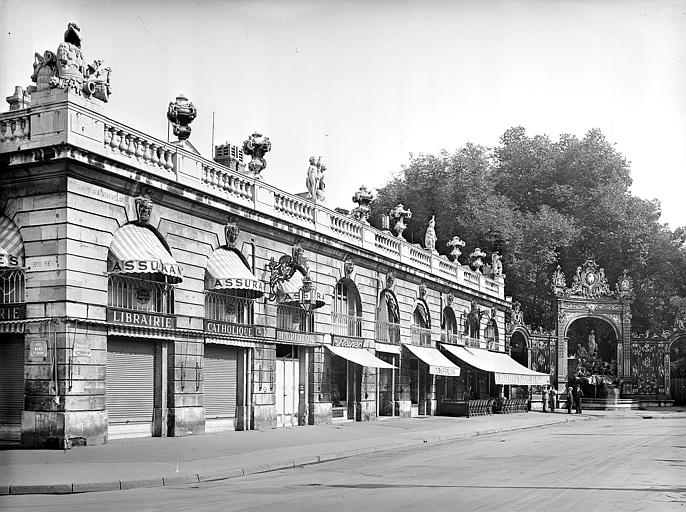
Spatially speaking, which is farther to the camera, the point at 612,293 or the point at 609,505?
the point at 612,293

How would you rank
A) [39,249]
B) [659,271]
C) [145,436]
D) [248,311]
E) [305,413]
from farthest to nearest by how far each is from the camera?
[659,271]
[305,413]
[248,311]
[145,436]
[39,249]

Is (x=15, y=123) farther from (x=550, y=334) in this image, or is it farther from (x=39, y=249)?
(x=550, y=334)

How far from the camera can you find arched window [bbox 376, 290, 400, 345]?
3901 centimetres

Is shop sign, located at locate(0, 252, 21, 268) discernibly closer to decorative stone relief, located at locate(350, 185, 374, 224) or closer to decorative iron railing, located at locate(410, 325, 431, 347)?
decorative stone relief, located at locate(350, 185, 374, 224)

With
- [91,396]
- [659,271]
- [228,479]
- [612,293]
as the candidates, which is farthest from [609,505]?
[659,271]

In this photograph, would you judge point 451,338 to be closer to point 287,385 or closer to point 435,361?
point 435,361

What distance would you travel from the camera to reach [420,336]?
4303 cm

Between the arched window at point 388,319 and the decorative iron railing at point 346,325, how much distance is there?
2166mm

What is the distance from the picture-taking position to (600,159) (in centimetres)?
7169

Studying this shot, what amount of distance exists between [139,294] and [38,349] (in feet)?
11.4

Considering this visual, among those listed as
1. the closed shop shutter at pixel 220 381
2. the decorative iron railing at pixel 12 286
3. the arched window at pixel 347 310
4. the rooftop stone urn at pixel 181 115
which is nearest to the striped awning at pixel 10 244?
the decorative iron railing at pixel 12 286

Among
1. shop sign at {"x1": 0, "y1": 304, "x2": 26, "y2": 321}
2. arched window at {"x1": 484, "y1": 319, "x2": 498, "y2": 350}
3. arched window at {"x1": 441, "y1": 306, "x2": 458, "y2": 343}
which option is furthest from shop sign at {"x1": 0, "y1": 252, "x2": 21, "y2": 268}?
arched window at {"x1": 484, "y1": 319, "x2": 498, "y2": 350}

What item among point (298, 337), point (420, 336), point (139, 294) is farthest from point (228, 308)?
point (420, 336)

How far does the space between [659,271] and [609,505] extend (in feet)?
189
